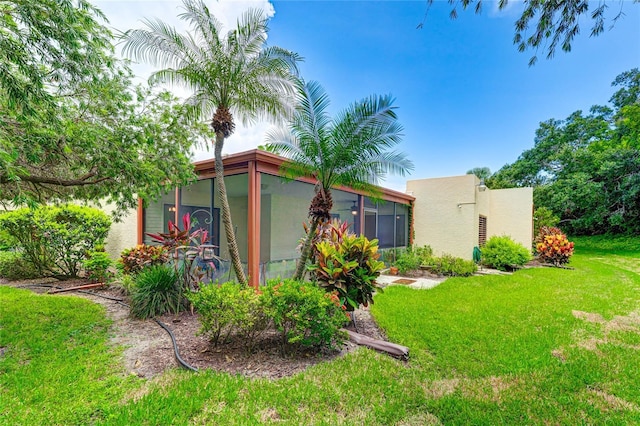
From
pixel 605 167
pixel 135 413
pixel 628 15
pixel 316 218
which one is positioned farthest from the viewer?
pixel 605 167

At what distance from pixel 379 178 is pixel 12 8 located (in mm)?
5319

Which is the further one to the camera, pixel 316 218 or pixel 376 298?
pixel 376 298

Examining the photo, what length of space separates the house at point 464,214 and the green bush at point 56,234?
11612mm

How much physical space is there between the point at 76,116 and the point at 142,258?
Result: 2932 millimetres

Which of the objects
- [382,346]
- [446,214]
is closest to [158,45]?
[382,346]

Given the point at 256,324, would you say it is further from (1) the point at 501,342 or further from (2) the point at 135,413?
(1) the point at 501,342

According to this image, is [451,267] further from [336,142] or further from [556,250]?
[336,142]

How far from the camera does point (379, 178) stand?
5.29 m

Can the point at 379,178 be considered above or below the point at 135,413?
above

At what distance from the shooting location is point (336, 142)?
464 cm

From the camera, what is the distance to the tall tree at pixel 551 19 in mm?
3202

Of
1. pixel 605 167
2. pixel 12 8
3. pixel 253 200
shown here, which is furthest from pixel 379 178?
pixel 605 167

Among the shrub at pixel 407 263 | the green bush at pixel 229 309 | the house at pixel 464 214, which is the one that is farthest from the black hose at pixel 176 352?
the house at pixel 464 214

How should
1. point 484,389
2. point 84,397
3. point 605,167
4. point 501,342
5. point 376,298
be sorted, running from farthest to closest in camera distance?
point 605,167 → point 376,298 → point 501,342 → point 484,389 → point 84,397
